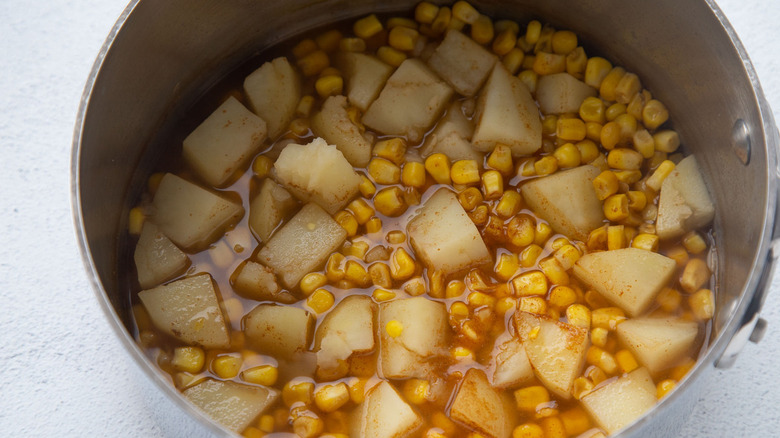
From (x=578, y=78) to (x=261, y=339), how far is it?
1.39 meters

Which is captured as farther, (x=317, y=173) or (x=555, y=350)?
(x=317, y=173)

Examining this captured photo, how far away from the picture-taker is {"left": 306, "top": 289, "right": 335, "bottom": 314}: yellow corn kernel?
214cm

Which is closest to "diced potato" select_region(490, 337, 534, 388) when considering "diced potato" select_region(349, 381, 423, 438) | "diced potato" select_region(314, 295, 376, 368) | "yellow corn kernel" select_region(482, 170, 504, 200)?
"diced potato" select_region(349, 381, 423, 438)

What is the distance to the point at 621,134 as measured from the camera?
2.37m

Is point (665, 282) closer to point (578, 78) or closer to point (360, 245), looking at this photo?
point (578, 78)

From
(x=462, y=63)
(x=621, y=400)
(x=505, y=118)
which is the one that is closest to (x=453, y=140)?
(x=505, y=118)

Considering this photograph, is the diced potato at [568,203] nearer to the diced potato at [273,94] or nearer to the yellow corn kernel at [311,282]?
the yellow corn kernel at [311,282]

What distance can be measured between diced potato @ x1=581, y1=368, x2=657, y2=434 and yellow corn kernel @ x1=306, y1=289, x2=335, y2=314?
0.80 meters

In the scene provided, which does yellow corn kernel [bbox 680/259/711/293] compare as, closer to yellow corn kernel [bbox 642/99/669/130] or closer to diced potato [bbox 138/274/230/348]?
yellow corn kernel [bbox 642/99/669/130]

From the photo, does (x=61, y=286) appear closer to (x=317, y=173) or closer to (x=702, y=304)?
(x=317, y=173)

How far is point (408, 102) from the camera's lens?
91.4 inches

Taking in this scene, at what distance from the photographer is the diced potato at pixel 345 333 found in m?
2.05

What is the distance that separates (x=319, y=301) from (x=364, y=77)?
2.57 feet

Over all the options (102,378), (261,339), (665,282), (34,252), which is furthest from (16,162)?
(665,282)
